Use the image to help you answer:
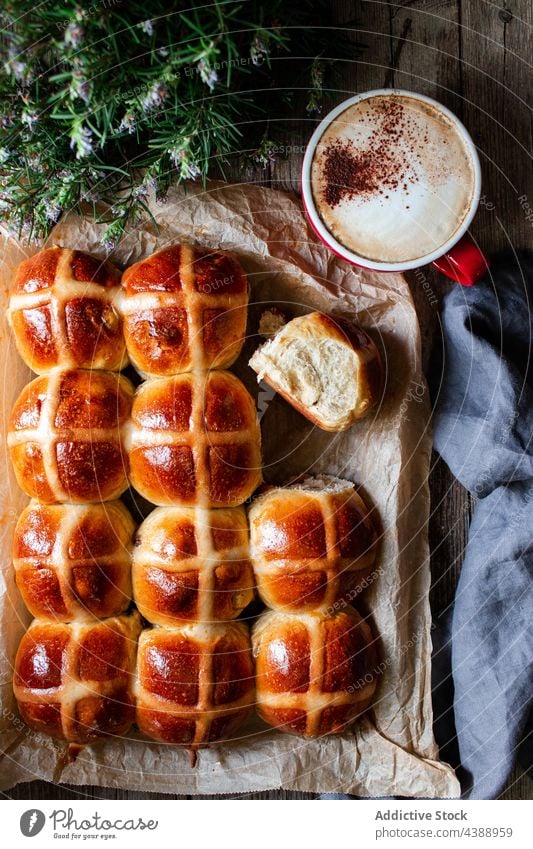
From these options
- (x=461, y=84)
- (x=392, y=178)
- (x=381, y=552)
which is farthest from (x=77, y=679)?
(x=461, y=84)

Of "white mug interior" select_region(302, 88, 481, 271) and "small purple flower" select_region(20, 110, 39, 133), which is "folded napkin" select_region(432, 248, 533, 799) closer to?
"white mug interior" select_region(302, 88, 481, 271)

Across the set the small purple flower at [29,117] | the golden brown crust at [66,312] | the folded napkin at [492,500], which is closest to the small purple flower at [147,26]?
the small purple flower at [29,117]

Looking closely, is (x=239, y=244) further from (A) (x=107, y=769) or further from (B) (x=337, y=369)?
(A) (x=107, y=769)

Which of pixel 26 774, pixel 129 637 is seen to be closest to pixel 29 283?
pixel 129 637

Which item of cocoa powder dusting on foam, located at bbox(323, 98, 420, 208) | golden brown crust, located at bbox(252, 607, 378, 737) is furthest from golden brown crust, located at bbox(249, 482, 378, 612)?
cocoa powder dusting on foam, located at bbox(323, 98, 420, 208)

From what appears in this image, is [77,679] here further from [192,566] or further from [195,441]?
[195,441]

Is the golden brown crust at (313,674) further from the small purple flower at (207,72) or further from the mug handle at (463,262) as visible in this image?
the small purple flower at (207,72)
